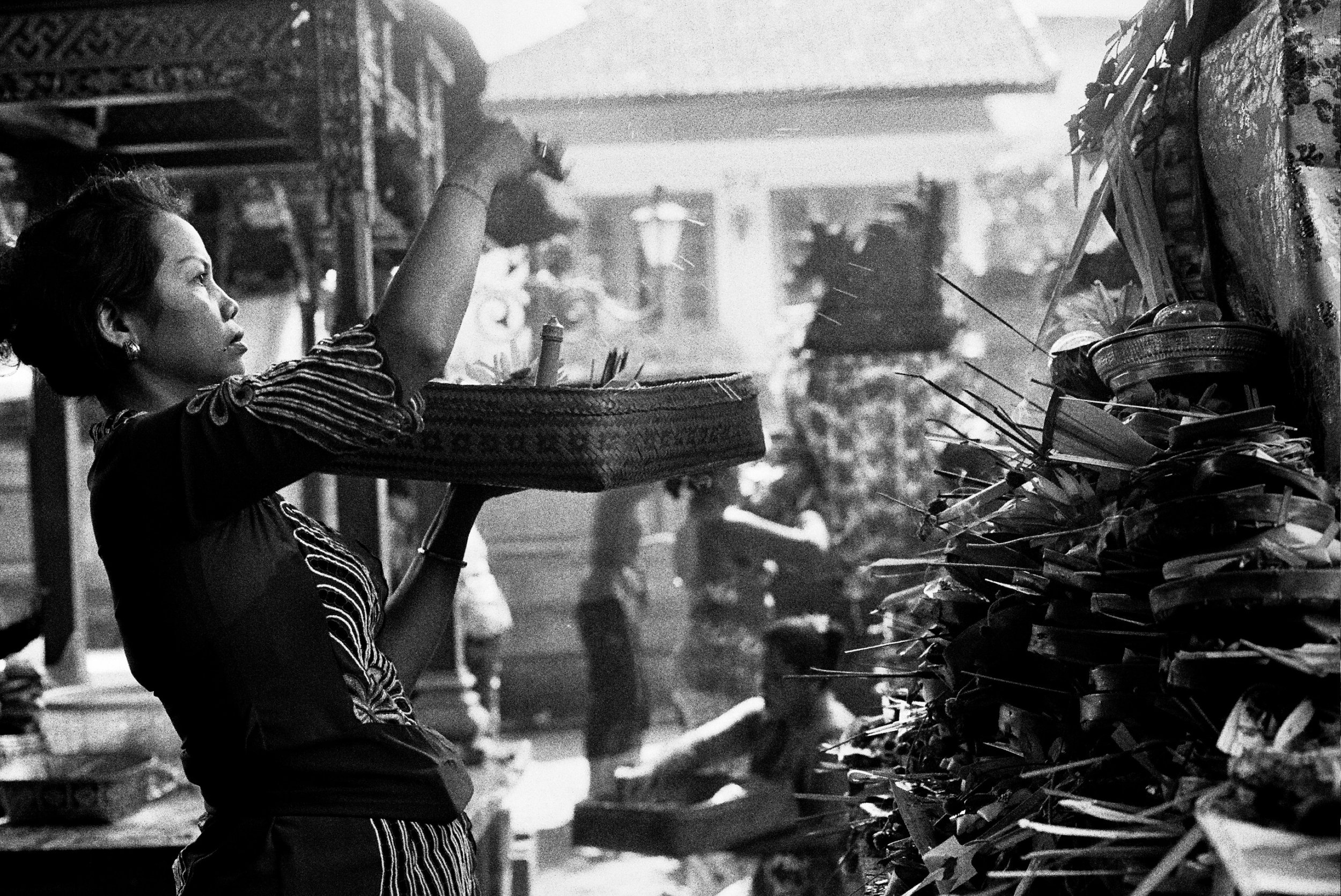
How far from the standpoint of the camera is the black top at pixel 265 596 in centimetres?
146

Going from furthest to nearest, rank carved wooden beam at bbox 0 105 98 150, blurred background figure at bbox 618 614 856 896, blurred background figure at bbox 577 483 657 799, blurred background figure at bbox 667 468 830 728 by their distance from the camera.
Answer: blurred background figure at bbox 577 483 657 799 < blurred background figure at bbox 667 468 830 728 < carved wooden beam at bbox 0 105 98 150 < blurred background figure at bbox 618 614 856 896

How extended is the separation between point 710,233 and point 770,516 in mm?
8893

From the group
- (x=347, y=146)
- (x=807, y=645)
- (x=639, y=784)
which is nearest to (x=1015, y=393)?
(x=347, y=146)

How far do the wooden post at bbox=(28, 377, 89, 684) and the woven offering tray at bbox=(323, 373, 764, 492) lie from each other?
3515mm

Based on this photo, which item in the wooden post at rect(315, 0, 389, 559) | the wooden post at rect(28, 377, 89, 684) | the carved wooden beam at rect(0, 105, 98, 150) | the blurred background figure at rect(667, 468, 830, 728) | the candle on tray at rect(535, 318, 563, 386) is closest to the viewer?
the candle on tray at rect(535, 318, 563, 386)

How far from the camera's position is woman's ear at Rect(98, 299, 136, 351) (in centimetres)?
164

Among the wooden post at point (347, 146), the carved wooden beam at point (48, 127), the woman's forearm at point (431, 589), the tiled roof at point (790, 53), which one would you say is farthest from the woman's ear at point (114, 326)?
the tiled roof at point (790, 53)

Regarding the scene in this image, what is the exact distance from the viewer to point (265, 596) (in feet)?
5.18

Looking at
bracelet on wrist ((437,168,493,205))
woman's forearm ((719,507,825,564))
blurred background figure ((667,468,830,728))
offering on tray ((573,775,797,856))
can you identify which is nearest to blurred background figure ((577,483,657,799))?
blurred background figure ((667,468,830,728))

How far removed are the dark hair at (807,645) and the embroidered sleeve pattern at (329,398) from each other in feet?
9.57

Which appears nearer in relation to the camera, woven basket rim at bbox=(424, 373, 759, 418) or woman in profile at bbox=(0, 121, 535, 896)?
woman in profile at bbox=(0, 121, 535, 896)

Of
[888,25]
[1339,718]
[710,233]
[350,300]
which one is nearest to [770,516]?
[350,300]

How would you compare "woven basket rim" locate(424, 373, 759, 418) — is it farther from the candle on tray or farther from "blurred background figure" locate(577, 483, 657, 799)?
"blurred background figure" locate(577, 483, 657, 799)

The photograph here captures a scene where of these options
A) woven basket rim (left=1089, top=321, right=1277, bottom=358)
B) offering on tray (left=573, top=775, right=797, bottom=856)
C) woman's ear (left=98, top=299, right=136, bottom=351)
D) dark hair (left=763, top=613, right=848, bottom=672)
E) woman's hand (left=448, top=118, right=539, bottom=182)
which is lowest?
offering on tray (left=573, top=775, right=797, bottom=856)
